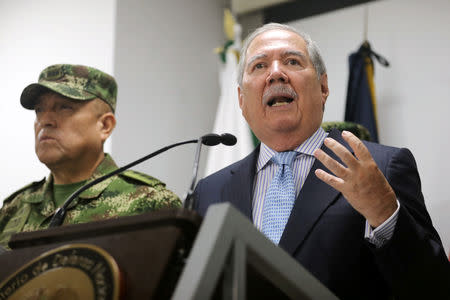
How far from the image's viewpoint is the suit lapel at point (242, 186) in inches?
66.9

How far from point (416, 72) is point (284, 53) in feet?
6.13

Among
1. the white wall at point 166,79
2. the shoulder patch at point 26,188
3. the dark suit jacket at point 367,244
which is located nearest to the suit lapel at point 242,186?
the dark suit jacket at point 367,244

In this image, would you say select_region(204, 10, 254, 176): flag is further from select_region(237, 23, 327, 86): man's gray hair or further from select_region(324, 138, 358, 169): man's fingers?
select_region(324, 138, 358, 169): man's fingers

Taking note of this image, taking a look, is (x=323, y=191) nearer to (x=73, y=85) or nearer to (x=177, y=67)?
(x=73, y=85)

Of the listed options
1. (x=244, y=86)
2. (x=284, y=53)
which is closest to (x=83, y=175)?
(x=244, y=86)

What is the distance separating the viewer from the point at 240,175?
1810 mm

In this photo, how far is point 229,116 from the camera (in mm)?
3777

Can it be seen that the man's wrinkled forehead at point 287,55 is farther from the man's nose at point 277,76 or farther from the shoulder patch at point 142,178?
the shoulder patch at point 142,178

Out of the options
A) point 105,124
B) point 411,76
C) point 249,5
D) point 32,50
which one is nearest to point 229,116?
point 249,5

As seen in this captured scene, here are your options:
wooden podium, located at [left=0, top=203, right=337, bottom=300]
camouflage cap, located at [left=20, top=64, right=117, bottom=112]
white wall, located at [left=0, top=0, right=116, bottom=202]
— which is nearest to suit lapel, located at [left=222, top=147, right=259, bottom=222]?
wooden podium, located at [left=0, top=203, right=337, bottom=300]

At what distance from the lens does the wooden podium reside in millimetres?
787

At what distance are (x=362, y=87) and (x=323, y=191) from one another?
2149 mm

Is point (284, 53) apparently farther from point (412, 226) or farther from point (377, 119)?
point (377, 119)

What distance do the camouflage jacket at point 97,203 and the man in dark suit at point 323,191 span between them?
0.25 m
